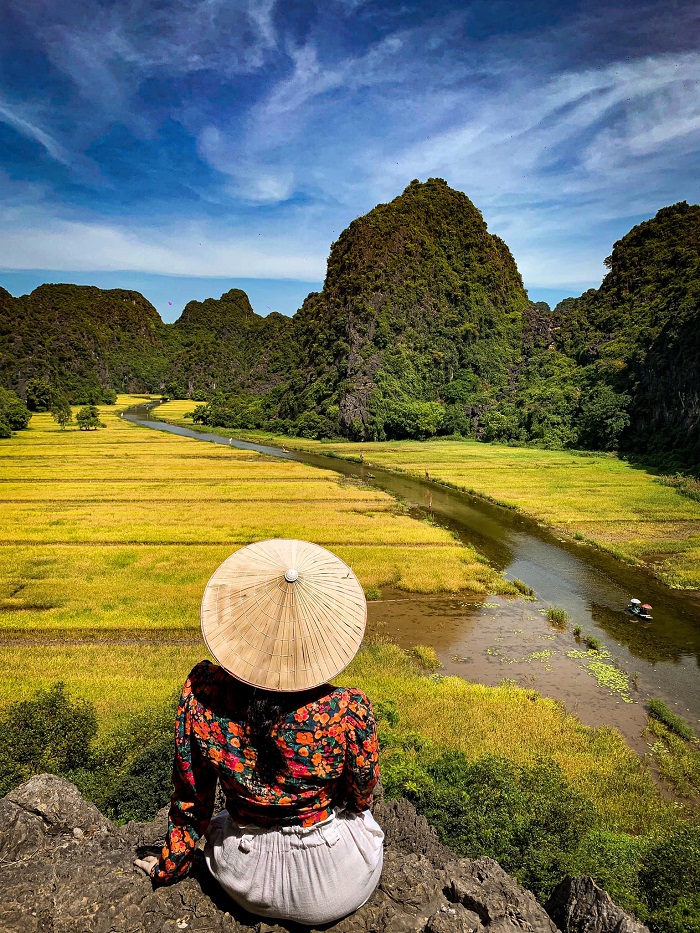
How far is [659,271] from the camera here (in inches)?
2196

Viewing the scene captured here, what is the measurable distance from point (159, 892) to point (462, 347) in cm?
7061

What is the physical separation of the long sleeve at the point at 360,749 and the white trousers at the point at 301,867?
0.18m

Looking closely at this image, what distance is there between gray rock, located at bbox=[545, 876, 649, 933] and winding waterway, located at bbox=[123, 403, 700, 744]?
5.34 meters

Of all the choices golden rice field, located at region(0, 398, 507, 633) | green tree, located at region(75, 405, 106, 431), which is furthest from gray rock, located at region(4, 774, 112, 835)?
green tree, located at region(75, 405, 106, 431)

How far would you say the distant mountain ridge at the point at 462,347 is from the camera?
42312 millimetres

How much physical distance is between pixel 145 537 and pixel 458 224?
3032 inches

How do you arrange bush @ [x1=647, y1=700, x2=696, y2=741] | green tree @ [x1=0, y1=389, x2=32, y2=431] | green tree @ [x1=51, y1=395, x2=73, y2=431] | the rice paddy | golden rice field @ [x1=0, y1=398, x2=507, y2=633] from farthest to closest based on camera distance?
green tree @ [x1=51, y1=395, x2=73, y2=431] < green tree @ [x1=0, y1=389, x2=32, y2=431] < golden rice field @ [x1=0, y1=398, x2=507, y2=633] < the rice paddy < bush @ [x1=647, y1=700, x2=696, y2=741]

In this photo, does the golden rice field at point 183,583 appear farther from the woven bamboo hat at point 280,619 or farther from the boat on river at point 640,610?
the woven bamboo hat at point 280,619

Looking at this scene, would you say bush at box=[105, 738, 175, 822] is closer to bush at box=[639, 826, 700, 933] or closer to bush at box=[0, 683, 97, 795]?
bush at box=[0, 683, 97, 795]

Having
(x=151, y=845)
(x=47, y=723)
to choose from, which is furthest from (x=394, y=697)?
(x=151, y=845)

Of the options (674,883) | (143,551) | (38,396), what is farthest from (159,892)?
(38,396)

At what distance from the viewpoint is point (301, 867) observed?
6.59 feet

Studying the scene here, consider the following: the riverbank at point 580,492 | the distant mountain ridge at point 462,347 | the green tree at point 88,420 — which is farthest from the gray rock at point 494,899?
the green tree at point 88,420

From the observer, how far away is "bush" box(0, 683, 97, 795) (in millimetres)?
5891
